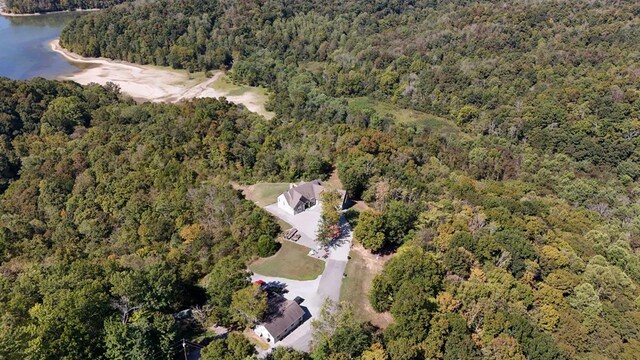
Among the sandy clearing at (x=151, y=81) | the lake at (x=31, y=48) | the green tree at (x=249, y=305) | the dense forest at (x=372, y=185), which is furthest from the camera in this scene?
the lake at (x=31, y=48)

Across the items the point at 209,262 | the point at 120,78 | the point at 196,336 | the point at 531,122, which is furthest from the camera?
the point at 120,78

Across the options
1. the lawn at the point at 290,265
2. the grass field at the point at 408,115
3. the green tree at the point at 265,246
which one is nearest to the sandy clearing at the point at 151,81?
the grass field at the point at 408,115

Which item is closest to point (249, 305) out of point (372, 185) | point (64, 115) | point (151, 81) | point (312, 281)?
point (312, 281)

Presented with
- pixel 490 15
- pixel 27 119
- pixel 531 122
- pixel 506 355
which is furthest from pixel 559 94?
pixel 27 119

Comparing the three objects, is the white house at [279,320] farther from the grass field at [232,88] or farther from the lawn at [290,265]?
the grass field at [232,88]

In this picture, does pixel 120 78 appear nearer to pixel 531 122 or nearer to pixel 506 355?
pixel 531 122

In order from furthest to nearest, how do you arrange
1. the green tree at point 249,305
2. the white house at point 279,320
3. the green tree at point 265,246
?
1. the green tree at point 265,246
2. the white house at point 279,320
3. the green tree at point 249,305
